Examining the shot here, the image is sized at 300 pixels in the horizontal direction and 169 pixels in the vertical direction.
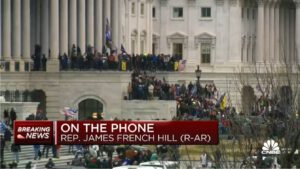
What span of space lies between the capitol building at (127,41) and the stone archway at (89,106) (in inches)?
2.9

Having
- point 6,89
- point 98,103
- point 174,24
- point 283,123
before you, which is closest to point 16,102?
point 6,89

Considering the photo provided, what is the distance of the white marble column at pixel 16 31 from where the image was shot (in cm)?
13988

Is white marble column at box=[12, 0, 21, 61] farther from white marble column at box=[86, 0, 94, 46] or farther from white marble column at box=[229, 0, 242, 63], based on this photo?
white marble column at box=[229, 0, 242, 63]

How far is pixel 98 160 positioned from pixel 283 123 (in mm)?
21578

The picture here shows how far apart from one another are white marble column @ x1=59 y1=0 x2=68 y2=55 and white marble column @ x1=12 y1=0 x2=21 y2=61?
17.1 ft

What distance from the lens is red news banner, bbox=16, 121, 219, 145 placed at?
7731cm

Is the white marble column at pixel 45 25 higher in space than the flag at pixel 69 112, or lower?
higher

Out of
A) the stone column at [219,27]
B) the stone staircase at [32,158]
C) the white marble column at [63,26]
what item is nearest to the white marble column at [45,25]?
the white marble column at [63,26]

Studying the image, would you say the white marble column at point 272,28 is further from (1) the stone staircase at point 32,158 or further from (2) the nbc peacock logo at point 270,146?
(2) the nbc peacock logo at point 270,146

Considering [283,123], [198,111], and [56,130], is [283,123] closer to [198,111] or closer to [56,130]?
[56,130]

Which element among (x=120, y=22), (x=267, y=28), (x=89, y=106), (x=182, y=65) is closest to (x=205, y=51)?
(x=267, y=28)

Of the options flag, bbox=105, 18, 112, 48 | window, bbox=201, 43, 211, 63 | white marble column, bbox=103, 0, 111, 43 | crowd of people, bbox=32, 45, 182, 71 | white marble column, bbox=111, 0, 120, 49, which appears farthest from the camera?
window, bbox=201, 43, 211, 63

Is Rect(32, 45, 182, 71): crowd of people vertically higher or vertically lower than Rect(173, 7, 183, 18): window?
lower

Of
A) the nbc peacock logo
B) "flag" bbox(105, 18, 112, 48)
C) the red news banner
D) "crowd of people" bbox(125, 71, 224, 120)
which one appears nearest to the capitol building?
"flag" bbox(105, 18, 112, 48)
